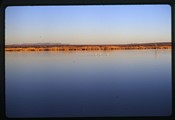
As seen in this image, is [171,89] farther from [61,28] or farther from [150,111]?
[61,28]

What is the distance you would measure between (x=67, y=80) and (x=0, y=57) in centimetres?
49

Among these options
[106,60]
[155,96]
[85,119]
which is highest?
[106,60]

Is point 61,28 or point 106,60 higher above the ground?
point 61,28

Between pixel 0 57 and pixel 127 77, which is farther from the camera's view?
pixel 127 77

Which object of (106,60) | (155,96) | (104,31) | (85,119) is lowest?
(85,119)

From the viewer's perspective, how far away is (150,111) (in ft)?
7.55

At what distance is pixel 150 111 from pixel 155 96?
0.12 m

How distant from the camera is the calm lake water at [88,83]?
2264 mm

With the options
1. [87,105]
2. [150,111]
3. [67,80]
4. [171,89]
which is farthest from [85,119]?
[171,89]

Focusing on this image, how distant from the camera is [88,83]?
2363 millimetres

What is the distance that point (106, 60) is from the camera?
7.59 feet

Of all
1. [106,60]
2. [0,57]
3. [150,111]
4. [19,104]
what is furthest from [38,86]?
[150,111]

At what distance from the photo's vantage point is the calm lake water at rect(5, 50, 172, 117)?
7.43ft

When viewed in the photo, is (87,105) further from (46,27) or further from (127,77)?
(46,27)
